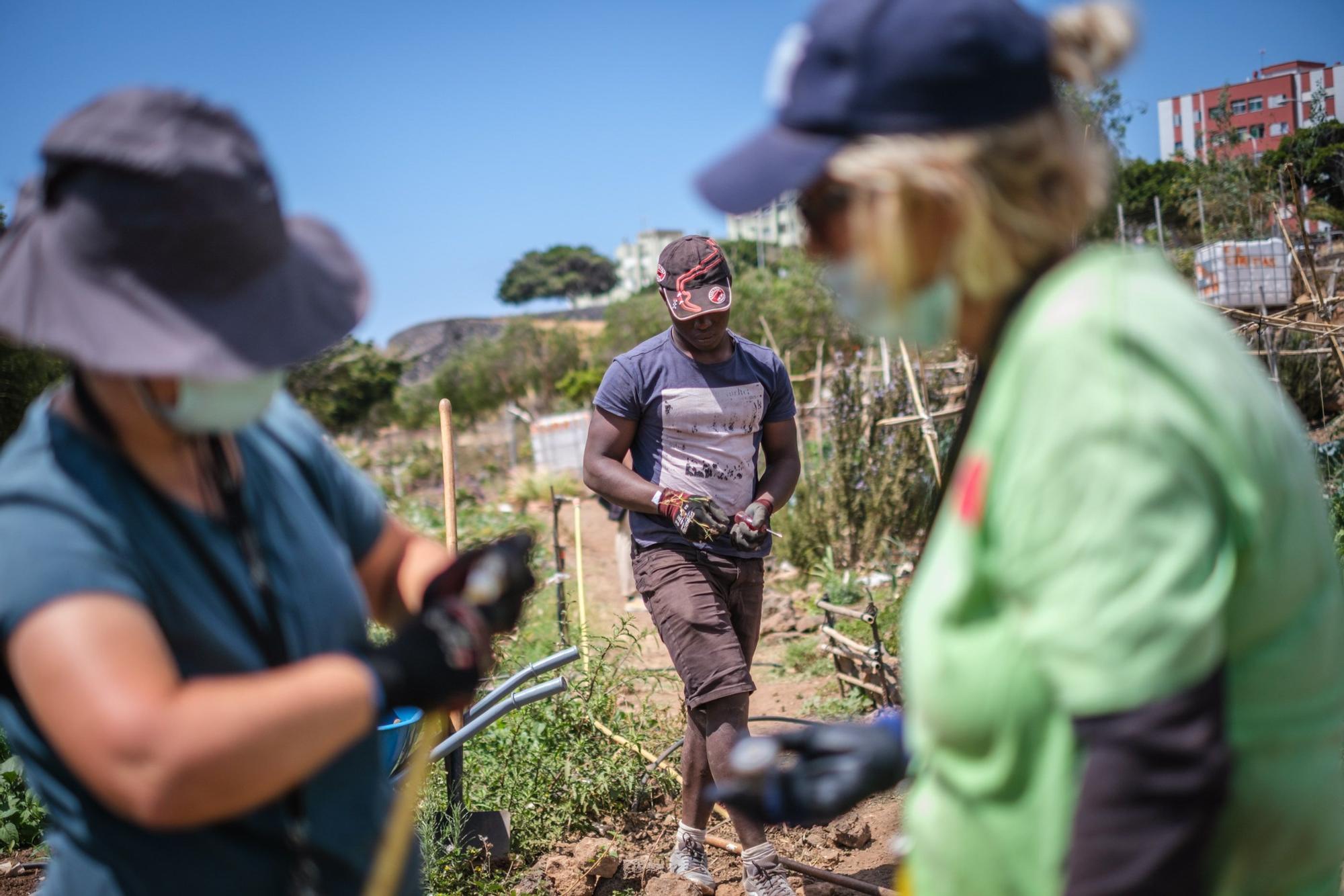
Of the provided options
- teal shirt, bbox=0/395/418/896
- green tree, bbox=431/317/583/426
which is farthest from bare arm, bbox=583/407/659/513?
green tree, bbox=431/317/583/426

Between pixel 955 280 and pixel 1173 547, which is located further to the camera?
pixel 955 280

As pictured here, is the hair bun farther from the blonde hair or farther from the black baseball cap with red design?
the black baseball cap with red design

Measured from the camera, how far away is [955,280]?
1121 mm

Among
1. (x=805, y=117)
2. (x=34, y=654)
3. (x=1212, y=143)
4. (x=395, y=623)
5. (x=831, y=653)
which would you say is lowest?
(x=831, y=653)

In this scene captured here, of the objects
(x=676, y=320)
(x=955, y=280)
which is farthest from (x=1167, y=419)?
(x=676, y=320)

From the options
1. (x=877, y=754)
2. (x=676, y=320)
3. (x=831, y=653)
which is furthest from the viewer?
(x=831, y=653)

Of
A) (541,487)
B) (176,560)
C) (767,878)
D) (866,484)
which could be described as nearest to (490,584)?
(176,560)

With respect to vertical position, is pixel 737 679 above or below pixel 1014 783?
below

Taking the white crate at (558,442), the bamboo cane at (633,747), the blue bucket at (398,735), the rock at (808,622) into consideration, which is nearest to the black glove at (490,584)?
the blue bucket at (398,735)

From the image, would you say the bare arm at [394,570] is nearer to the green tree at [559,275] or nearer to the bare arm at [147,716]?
the bare arm at [147,716]

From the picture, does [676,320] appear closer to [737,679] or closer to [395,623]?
[737,679]

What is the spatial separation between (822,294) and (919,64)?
62.6 feet

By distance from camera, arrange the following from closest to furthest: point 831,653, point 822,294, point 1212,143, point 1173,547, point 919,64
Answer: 1. point 1173,547
2. point 919,64
3. point 831,653
4. point 1212,143
5. point 822,294

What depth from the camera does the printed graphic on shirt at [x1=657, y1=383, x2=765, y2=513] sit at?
144 inches
